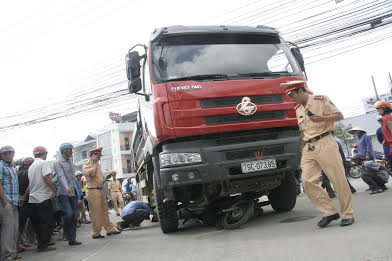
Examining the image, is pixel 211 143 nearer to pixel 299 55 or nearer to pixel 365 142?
pixel 299 55

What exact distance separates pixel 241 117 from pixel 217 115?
34cm

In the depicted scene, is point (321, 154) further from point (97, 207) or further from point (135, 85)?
point (97, 207)

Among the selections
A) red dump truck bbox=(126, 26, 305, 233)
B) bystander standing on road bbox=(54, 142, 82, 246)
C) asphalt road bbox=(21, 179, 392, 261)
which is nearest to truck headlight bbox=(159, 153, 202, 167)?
red dump truck bbox=(126, 26, 305, 233)

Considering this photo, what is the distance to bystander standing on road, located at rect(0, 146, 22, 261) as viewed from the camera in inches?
181

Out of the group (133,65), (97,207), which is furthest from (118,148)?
(133,65)

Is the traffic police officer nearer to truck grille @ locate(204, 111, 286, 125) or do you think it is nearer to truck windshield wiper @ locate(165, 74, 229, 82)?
truck grille @ locate(204, 111, 286, 125)

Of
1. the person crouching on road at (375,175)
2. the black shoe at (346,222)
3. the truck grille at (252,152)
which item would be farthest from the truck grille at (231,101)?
the person crouching on road at (375,175)

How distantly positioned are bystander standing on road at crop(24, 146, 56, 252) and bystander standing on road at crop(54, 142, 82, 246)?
0.53 feet

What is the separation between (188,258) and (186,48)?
293 centimetres

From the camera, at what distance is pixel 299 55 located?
600 cm

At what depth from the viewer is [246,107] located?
4.74 m

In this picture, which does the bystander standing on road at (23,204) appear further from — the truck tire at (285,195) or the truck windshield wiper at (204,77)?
the truck tire at (285,195)

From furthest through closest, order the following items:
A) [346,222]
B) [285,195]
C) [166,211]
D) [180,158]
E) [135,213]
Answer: [135,213] < [285,195] < [166,211] < [180,158] < [346,222]

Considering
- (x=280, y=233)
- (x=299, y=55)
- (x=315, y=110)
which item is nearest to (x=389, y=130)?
(x=299, y=55)
